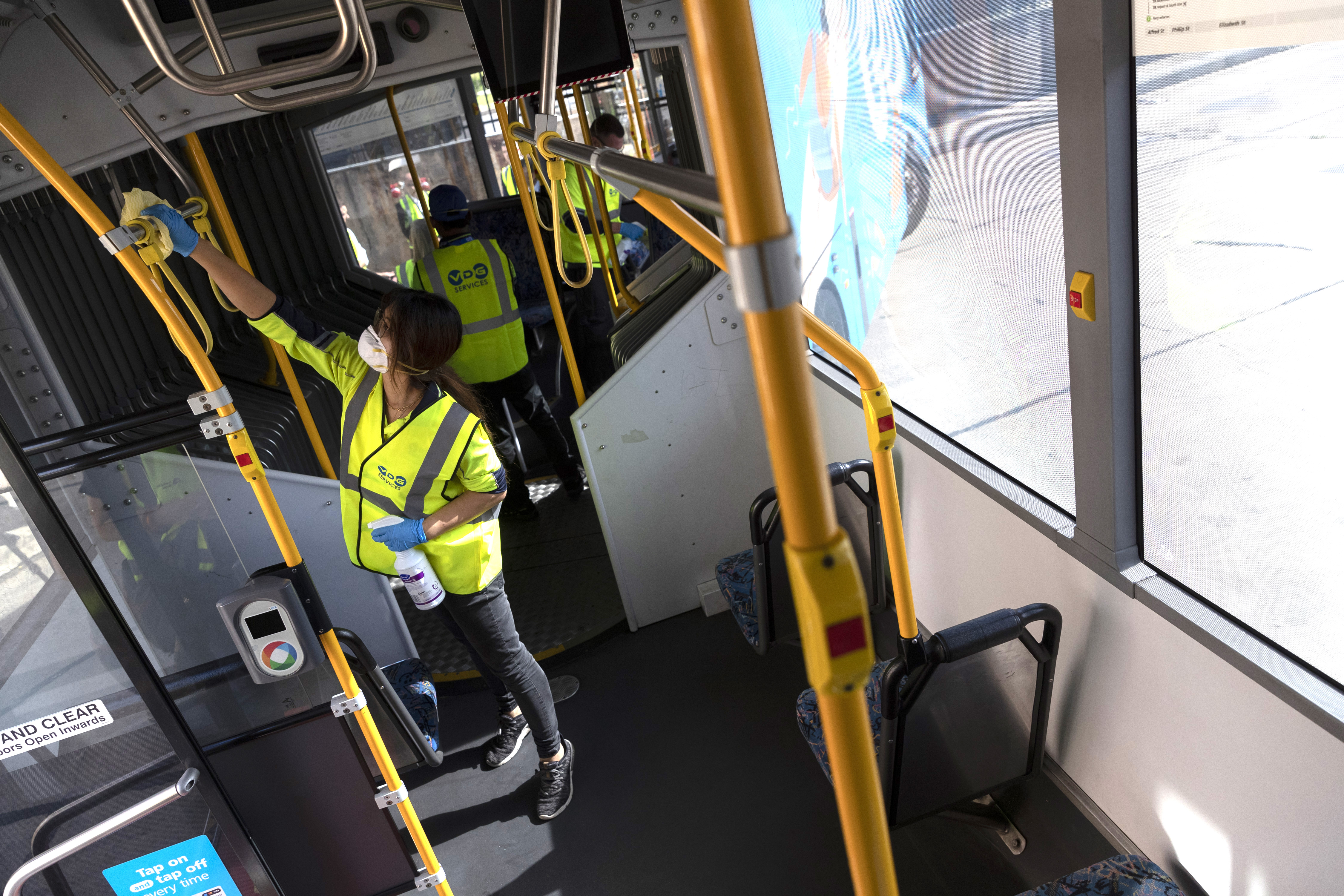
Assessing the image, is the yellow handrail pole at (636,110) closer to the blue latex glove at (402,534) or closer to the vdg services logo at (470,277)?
the vdg services logo at (470,277)

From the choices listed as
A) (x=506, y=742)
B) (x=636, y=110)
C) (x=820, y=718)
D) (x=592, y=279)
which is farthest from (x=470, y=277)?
(x=820, y=718)

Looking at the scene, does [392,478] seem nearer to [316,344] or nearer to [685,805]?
[316,344]

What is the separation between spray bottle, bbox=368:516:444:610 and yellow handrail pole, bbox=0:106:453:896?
0.37 metres

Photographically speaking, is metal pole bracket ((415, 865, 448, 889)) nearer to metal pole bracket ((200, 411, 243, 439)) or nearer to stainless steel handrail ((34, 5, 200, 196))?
metal pole bracket ((200, 411, 243, 439))

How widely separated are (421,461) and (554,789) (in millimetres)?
1295

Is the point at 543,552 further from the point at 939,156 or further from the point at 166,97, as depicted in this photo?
the point at 939,156

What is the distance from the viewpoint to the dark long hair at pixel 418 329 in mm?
2434

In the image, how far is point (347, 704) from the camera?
2211mm

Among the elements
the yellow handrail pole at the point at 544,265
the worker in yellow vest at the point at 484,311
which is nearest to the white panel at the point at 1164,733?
the yellow handrail pole at the point at 544,265

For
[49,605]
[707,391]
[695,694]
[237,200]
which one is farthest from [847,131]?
[237,200]

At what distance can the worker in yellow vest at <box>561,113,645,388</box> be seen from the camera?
548cm

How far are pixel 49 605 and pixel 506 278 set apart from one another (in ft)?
9.68

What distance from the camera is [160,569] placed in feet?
7.27

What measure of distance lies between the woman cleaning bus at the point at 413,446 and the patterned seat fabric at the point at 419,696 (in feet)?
1.05
